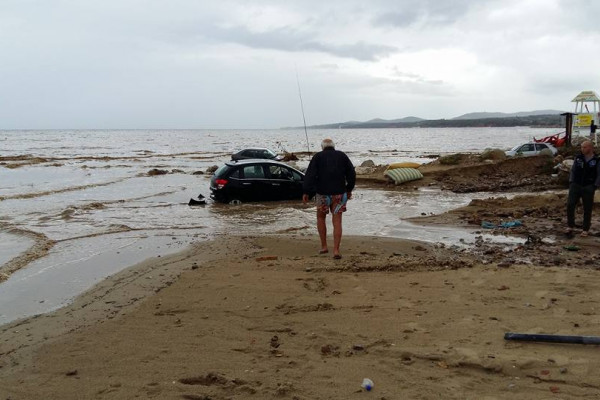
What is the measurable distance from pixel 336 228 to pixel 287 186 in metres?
8.42

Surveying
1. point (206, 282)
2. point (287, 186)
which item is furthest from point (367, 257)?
point (287, 186)

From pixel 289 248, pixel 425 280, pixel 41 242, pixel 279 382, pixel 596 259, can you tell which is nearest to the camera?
pixel 279 382

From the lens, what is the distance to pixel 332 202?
8.41 meters

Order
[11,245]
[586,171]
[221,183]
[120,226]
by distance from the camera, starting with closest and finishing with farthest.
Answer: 1. [586,171]
2. [11,245]
3. [120,226]
4. [221,183]

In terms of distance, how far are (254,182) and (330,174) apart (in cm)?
826

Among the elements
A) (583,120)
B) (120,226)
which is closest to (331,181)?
(120,226)

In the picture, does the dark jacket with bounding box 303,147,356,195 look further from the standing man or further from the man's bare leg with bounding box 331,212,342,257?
the standing man

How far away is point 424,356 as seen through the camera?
14.2 ft

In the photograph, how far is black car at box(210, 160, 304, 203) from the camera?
1602 centimetres

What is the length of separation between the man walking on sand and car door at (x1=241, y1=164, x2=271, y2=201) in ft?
26.0

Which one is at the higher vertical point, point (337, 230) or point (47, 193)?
point (337, 230)

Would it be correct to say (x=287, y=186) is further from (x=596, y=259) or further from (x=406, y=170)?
(x=596, y=259)

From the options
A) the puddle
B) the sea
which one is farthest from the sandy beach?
the puddle

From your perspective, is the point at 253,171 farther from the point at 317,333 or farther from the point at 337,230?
the point at 317,333
